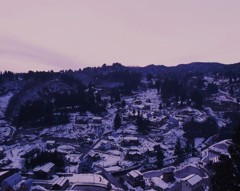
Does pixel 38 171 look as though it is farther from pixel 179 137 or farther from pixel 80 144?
pixel 179 137

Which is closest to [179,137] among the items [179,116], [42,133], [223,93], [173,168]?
[179,116]

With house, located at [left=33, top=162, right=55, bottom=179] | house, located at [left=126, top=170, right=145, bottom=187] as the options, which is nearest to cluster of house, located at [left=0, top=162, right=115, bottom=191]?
house, located at [left=33, top=162, right=55, bottom=179]

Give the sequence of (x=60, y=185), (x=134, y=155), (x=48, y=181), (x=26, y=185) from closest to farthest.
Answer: (x=60, y=185) → (x=26, y=185) → (x=48, y=181) → (x=134, y=155)

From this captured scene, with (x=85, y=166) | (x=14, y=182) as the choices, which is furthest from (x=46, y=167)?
(x=85, y=166)

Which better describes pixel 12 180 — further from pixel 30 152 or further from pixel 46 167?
pixel 30 152

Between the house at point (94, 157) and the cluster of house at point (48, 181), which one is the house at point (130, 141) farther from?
the cluster of house at point (48, 181)

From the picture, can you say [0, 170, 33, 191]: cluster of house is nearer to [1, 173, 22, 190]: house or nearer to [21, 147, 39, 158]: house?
[1, 173, 22, 190]: house

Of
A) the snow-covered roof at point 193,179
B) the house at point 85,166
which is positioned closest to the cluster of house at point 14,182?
the house at point 85,166

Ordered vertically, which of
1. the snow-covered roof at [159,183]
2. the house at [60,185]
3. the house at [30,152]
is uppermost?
the house at [60,185]

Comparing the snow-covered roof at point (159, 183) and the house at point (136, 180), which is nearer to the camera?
the snow-covered roof at point (159, 183)
